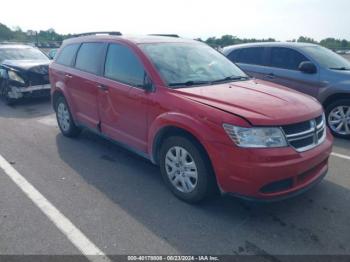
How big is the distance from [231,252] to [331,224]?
1128 millimetres

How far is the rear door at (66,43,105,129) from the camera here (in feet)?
15.7

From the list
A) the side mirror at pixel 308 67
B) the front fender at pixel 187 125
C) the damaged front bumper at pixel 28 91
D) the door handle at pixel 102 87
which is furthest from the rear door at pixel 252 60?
the damaged front bumper at pixel 28 91

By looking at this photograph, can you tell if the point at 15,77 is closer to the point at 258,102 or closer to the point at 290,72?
the point at 290,72

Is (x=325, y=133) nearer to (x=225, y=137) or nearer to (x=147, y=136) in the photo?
(x=225, y=137)

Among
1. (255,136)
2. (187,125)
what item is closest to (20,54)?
(187,125)

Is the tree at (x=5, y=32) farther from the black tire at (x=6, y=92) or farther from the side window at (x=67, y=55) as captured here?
the side window at (x=67, y=55)

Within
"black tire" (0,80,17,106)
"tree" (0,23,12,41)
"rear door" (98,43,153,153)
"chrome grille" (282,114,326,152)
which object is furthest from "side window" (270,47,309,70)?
"tree" (0,23,12,41)

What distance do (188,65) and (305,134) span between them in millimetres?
1668

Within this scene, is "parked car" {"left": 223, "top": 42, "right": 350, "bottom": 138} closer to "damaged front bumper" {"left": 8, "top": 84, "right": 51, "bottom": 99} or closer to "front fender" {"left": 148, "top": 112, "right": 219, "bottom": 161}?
"front fender" {"left": 148, "top": 112, "right": 219, "bottom": 161}

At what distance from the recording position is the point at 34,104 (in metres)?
9.00

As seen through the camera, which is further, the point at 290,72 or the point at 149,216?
the point at 290,72

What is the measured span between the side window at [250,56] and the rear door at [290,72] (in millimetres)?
211

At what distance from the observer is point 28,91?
340 inches

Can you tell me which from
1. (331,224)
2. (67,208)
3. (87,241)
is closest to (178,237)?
(87,241)
